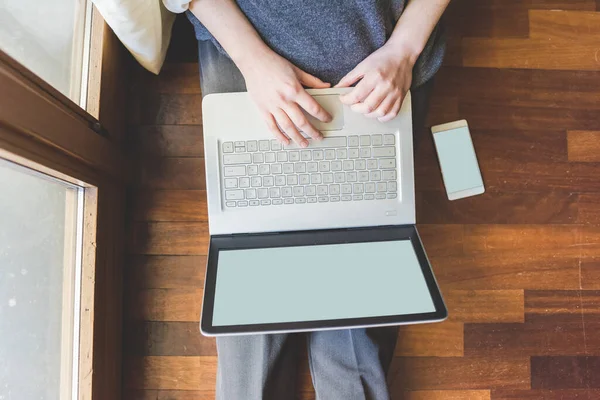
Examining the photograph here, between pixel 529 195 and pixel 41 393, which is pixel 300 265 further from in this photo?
pixel 529 195

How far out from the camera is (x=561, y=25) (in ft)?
3.54

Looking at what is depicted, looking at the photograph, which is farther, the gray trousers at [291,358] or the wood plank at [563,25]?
the wood plank at [563,25]

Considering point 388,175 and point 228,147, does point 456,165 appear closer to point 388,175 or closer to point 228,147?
point 388,175

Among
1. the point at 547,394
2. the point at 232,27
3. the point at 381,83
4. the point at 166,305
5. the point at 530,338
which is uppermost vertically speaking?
the point at 232,27

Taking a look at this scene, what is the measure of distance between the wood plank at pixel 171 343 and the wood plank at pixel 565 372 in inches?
25.5

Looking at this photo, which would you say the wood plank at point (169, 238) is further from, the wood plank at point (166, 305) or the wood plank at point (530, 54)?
the wood plank at point (530, 54)

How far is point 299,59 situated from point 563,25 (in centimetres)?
66

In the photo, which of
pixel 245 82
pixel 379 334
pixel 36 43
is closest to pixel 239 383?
pixel 379 334

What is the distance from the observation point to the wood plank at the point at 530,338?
1.02 m

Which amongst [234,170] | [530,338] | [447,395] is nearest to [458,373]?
[447,395]

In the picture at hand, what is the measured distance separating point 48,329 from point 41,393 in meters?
0.09

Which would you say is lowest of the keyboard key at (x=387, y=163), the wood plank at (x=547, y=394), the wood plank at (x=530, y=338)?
the wood plank at (x=547, y=394)

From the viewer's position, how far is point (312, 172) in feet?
2.50

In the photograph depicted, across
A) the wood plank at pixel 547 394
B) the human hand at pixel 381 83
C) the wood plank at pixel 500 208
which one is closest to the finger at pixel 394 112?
the human hand at pixel 381 83
